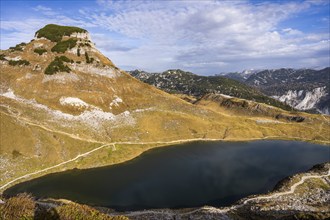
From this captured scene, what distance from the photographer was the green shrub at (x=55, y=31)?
167625 millimetres

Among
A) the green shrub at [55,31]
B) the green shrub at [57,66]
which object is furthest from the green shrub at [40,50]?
the green shrub at [55,31]

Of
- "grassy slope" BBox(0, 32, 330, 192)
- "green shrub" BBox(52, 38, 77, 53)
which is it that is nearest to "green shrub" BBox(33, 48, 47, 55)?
"grassy slope" BBox(0, 32, 330, 192)

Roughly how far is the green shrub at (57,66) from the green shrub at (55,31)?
1769 centimetres

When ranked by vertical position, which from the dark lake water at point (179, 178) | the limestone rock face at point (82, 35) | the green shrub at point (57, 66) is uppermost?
the limestone rock face at point (82, 35)

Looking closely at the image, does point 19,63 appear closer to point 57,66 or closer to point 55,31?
point 57,66

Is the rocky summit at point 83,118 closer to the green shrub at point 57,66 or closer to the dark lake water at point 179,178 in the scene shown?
the green shrub at point 57,66

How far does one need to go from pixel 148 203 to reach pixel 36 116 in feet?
227

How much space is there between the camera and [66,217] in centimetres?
3378

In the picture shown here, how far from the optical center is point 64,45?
532 ft

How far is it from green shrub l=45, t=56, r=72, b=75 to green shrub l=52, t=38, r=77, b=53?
6044 mm

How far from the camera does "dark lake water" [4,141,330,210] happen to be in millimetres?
77500

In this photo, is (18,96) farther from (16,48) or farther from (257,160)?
(257,160)

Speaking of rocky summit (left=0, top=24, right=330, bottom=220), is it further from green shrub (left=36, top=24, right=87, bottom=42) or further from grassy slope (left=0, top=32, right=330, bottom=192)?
green shrub (left=36, top=24, right=87, bottom=42)

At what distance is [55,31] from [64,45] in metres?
15.4
